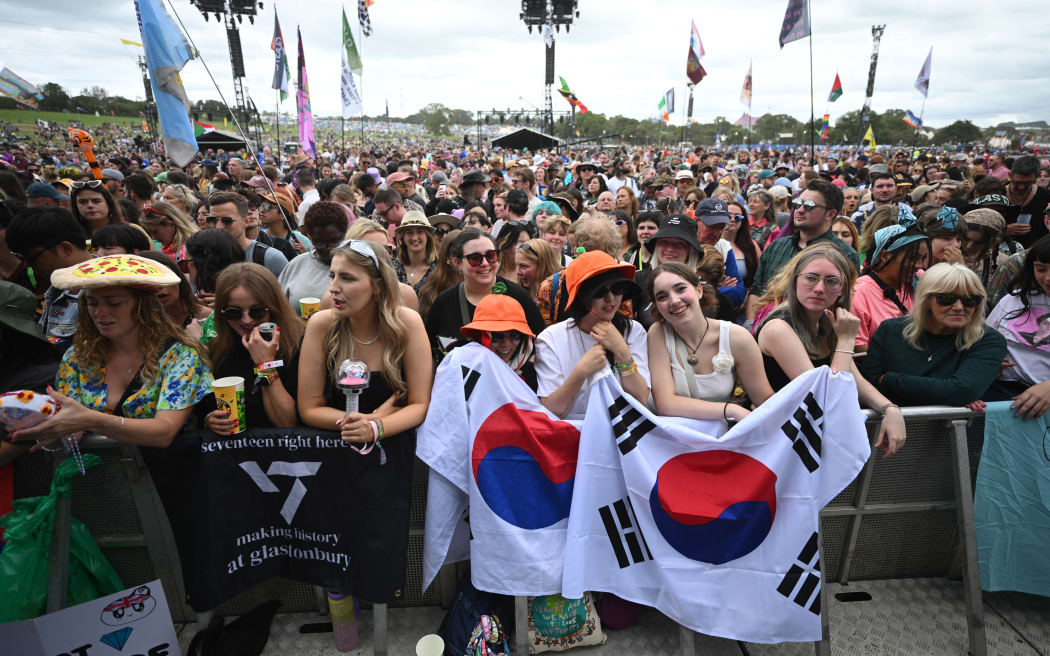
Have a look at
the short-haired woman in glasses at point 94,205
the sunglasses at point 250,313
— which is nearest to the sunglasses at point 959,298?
the sunglasses at point 250,313

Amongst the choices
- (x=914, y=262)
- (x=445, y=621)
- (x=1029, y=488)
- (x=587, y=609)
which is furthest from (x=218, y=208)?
(x=1029, y=488)

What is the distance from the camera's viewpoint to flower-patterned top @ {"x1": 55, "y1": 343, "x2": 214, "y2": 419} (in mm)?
2486

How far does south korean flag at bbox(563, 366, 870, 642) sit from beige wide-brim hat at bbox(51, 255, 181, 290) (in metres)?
2.15

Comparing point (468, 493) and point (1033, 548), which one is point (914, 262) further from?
point (468, 493)

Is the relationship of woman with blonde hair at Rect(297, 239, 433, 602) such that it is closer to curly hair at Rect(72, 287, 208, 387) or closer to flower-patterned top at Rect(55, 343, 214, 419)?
flower-patterned top at Rect(55, 343, 214, 419)

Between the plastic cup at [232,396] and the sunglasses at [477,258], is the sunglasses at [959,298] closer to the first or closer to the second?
the sunglasses at [477,258]

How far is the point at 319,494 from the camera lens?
8.52 ft

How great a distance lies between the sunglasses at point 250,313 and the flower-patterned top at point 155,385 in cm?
24

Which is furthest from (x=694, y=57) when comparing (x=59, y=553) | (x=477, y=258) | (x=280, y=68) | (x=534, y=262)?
(x=59, y=553)

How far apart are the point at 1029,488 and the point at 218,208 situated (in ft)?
19.5

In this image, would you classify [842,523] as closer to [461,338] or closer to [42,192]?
[461,338]

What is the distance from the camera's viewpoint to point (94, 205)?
5.21 meters

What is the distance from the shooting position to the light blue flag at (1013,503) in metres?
2.73

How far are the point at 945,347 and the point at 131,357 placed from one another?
13.8 ft
